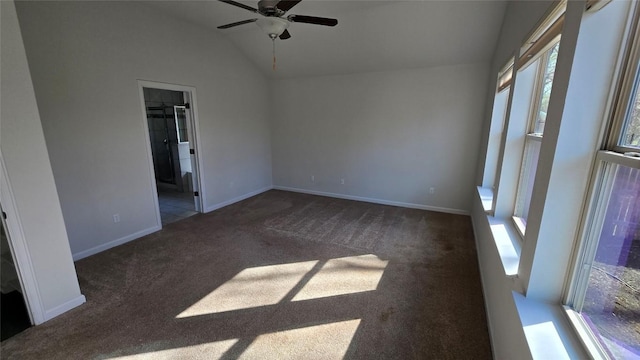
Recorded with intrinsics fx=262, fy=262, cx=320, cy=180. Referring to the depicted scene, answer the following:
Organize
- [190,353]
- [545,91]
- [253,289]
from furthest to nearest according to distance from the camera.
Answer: [253,289], [545,91], [190,353]

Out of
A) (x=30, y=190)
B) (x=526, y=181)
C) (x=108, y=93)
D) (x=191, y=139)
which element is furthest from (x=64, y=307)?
(x=526, y=181)

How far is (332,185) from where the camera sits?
218 inches

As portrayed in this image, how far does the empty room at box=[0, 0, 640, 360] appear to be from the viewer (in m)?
1.08

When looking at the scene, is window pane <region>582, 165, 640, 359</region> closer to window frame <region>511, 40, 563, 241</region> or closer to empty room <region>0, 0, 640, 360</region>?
empty room <region>0, 0, 640, 360</region>

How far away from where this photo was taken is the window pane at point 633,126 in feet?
3.02

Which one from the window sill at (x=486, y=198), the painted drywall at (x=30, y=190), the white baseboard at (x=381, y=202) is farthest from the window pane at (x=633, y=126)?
the white baseboard at (x=381, y=202)

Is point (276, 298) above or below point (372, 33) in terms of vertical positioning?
below

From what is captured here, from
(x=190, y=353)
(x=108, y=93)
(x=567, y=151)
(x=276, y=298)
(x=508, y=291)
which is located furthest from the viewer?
(x=108, y=93)

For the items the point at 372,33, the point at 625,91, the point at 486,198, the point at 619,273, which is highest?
the point at 372,33

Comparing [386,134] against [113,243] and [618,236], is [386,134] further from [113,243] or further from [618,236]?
[113,243]

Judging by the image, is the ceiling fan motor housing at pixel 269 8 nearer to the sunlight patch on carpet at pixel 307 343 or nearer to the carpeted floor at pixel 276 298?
the carpeted floor at pixel 276 298

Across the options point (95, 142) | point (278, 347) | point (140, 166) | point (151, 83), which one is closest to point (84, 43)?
point (151, 83)

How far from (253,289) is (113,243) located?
7.12ft

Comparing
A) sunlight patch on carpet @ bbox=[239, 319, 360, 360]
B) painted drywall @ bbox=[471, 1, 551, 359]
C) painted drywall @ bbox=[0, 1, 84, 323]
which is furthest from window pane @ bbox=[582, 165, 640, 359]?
painted drywall @ bbox=[0, 1, 84, 323]
